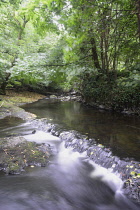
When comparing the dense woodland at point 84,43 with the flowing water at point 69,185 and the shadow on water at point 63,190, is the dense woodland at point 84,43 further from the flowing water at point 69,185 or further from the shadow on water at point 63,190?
the shadow on water at point 63,190

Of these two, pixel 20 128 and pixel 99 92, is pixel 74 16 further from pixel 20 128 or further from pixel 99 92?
pixel 99 92

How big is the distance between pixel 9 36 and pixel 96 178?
14.0m

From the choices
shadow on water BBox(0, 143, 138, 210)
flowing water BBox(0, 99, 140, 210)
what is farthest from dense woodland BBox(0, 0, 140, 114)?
shadow on water BBox(0, 143, 138, 210)

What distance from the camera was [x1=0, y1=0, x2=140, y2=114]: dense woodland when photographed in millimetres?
6037

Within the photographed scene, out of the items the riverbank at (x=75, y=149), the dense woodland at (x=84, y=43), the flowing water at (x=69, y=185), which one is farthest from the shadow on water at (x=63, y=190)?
the dense woodland at (x=84, y=43)

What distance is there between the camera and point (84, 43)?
9.52m

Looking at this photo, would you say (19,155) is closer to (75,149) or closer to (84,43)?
(75,149)

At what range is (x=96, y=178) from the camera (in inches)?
154

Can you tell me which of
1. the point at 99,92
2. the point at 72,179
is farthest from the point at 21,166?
the point at 99,92

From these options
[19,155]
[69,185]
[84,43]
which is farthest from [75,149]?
[84,43]

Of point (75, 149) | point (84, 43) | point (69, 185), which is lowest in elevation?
Result: point (69, 185)

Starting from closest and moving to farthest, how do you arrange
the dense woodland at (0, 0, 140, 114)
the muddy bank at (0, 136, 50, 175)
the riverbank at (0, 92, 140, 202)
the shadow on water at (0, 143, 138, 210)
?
the shadow on water at (0, 143, 138, 210) → the riverbank at (0, 92, 140, 202) → the muddy bank at (0, 136, 50, 175) → the dense woodland at (0, 0, 140, 114)

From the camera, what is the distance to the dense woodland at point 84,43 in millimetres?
6037

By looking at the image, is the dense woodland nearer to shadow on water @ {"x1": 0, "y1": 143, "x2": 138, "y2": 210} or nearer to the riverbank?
the riverbank
